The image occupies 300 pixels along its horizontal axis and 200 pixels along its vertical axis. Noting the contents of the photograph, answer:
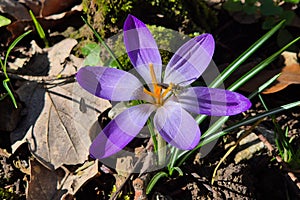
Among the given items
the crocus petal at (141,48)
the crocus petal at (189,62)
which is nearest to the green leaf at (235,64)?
the crocus petal at (189,62)

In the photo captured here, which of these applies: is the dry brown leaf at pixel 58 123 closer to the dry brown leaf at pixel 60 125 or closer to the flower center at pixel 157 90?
the dry brown leaf at pixel 60 125

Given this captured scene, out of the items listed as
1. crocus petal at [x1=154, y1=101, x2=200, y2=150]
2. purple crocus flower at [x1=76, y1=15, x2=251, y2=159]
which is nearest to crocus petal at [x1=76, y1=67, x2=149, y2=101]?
purple crocus flower at [x1=76, y1=15, x2=251, y2=159]

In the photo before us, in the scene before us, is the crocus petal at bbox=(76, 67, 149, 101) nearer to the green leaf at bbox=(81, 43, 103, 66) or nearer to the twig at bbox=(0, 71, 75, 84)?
the green leaf at bbox=(81, 43, 103, 66)

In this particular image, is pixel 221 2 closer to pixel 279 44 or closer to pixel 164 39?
pixel 279 44

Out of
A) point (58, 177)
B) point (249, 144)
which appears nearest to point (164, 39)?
point (249, 144)

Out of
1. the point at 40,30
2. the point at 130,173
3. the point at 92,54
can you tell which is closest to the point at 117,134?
the point at 130,173
